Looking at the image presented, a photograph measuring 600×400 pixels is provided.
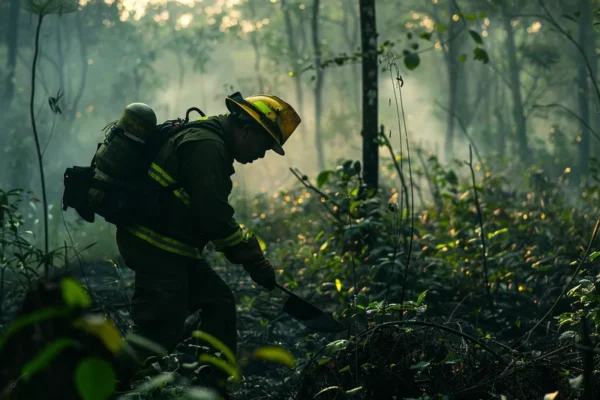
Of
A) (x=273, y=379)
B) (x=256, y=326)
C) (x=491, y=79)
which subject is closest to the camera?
(x=273, y=379)

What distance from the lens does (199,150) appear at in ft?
12.4

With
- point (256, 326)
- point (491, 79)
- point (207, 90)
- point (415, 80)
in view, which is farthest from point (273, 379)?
point (207, 90)

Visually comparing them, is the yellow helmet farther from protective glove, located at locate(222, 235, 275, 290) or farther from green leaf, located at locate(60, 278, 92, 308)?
green leaf, located at locate(60, 278, 92, 308)

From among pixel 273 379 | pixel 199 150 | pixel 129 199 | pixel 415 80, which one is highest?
pixel 415 80

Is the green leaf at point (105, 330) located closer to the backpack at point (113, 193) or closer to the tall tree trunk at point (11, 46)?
the backpack at point (113, 193)

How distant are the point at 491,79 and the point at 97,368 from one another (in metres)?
35.0

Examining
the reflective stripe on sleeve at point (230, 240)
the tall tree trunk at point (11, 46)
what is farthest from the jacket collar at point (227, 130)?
the tall tree trunk at point (11, 46)

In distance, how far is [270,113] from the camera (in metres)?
4.00

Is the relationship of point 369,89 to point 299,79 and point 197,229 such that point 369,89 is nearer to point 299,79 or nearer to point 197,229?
point 197,229

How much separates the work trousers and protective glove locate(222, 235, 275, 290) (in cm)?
23

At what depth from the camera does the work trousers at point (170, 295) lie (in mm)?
3828

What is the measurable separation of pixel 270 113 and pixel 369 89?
263 cm

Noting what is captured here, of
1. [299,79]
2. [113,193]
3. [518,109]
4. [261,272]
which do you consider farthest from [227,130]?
[299,79]

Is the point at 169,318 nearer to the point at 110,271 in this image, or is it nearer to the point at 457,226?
the point at 457,226
